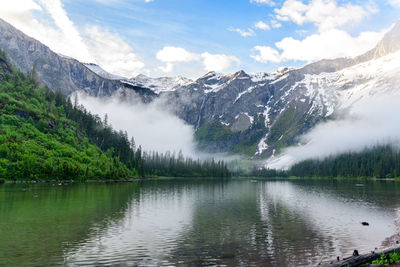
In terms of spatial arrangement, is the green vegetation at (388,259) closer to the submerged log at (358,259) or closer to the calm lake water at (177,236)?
the submerged log at (358,259)

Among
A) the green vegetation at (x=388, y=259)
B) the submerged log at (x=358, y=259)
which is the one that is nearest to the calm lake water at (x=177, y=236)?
the submerged log at (x=358, y=259)

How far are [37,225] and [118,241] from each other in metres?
17.9

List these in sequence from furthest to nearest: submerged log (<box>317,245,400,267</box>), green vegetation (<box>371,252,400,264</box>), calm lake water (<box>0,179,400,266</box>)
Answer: calm lake water (<box>0,179,400,266</box>) → green vegetation (<box>371,252,400,264</box>) → submerged log (<box>317,245,400,267</box>)

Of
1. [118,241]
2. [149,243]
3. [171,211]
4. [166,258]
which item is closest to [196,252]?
[166,258]

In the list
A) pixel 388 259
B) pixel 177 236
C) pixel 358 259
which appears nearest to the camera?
pixel 358 259

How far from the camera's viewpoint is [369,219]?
63250mm

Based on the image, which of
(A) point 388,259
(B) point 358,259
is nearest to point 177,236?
(B) point 358,259

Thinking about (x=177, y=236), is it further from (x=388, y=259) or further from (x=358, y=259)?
(x=388, y=259)

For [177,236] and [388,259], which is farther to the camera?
[177,236]

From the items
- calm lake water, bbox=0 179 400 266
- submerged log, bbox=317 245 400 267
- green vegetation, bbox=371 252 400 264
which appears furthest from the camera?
calm lake water, bbox=0 179 400 266

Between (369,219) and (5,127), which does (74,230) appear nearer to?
(369,219)

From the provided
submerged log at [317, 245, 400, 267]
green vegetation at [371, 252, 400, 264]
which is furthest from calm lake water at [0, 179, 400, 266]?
green vegetation at [371, 252, 400, 264]

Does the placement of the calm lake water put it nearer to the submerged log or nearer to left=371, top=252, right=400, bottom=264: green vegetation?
the submerged log

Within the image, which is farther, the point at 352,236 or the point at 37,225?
the point at 37,225
